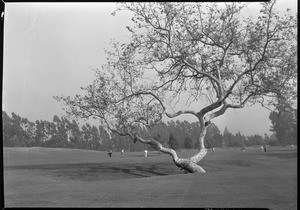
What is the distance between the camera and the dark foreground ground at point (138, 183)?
7805 millimetres

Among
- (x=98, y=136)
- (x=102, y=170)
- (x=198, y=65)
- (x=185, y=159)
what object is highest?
(x=198, y=65)

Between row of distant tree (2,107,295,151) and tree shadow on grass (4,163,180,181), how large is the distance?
0.90 m

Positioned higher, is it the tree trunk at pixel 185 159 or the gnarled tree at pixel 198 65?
the gnarled tree at pixel 198 65

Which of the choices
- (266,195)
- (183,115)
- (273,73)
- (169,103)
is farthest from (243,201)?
(273,73)

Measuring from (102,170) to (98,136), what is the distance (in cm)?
204

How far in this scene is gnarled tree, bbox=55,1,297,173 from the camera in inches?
408

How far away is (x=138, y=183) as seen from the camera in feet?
32.7

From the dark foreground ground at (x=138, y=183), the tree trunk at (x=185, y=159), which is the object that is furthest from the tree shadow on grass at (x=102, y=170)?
the tree trunk at (x=185, y=159)

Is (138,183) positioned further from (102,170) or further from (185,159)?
(185,159)

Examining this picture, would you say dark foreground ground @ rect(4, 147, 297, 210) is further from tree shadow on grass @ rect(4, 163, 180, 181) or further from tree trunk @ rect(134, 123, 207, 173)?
tree trunk @ rect(134, 123, 207, 173)

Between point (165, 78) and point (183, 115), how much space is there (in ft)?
3.92

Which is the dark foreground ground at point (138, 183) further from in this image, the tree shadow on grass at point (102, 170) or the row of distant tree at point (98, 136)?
the row of distant tree at point (98, 136)

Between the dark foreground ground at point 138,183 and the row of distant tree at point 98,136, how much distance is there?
27 cm

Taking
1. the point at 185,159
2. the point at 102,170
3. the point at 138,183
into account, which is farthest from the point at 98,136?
the point at 185,159
